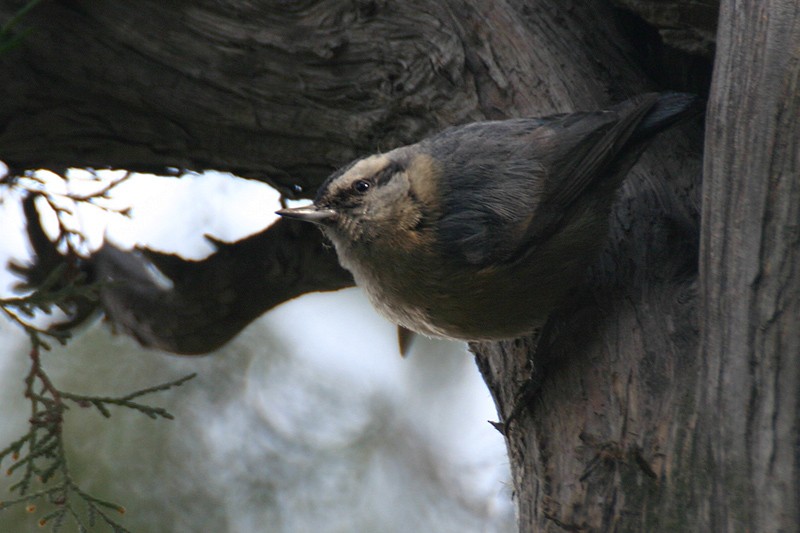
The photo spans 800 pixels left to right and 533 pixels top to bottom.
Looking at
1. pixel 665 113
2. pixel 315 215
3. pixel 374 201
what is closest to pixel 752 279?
pixel 665 113

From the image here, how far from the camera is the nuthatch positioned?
2.44m

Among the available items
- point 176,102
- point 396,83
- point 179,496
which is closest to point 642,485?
point 396,83

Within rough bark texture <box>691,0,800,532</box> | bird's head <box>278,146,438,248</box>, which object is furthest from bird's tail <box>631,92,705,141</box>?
bird's head <box>278,146,438,248</box>

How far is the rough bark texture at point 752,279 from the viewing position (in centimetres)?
170

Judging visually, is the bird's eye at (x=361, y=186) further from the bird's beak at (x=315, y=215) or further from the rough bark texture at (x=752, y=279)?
the rough bark texture at (x=752, y=279)

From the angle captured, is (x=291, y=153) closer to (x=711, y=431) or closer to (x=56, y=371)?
(x=711, y=431)

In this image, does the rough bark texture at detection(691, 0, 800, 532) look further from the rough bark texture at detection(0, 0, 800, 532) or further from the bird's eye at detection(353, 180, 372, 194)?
the bird's eye at detection(353, 180, 372, 194)

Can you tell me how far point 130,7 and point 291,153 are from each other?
781 mm

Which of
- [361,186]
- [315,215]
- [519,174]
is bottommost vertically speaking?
[315,215]

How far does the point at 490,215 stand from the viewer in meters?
2.49

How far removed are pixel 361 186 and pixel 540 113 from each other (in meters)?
0.68

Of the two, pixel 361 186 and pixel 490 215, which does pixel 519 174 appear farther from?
pixel 361 186

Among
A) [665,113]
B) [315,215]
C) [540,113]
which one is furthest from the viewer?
[540,113]

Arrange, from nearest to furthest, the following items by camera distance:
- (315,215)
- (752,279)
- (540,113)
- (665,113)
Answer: (752,279), (665,113), (315,215), (540,113)
